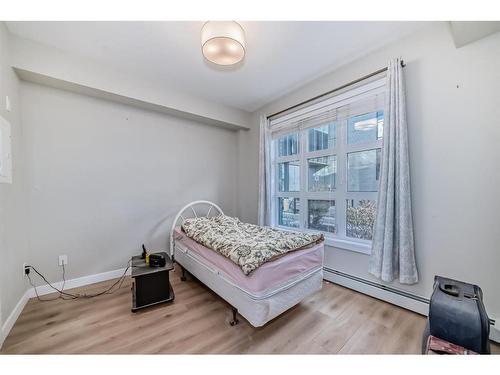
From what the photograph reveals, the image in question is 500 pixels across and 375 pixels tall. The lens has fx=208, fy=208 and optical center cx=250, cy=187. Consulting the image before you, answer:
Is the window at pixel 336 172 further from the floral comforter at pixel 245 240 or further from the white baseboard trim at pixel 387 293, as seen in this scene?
the floral comforter at pixel 245 240

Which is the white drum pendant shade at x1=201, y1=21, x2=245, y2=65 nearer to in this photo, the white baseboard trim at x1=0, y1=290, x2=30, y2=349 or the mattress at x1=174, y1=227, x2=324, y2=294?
the mattress at x1=174, y1=227, x2=324, y2=294

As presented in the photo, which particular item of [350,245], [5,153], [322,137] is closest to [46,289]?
[5,153]

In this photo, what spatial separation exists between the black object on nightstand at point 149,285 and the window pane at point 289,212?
183 centimetres

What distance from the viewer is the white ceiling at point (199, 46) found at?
184cm

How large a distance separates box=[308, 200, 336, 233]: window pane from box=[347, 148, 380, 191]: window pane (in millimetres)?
371

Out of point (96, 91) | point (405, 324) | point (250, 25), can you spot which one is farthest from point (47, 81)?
point (405, 324)

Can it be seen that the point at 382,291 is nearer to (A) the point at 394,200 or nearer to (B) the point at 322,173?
(A) the point at 394,200

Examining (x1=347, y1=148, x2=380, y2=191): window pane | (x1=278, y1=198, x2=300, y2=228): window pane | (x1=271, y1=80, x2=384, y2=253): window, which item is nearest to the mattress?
(x1=271, y1=80, x2=384, y2=253): window

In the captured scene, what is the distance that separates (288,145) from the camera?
323cm

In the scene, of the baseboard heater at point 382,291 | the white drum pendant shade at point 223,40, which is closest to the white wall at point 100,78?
the white drum pendant shade at point 223,40

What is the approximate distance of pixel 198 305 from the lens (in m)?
2.01

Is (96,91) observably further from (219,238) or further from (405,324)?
(405,324)

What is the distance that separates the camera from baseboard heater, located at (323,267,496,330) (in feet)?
6.11

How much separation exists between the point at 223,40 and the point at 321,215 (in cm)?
224
